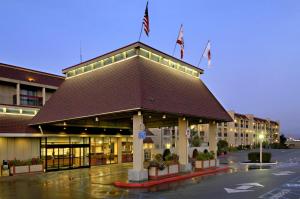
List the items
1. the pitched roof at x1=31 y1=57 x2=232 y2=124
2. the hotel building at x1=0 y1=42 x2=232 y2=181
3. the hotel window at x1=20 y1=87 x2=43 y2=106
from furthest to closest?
the hotel window at x1=20 y1=87 x2=43 y2=106
the hotel building at x1=0 y1=42 x2=232 y2=181
the pitched roof at x1=31 y1=57 x2=232 y2=124

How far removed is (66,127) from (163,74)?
40.5ft

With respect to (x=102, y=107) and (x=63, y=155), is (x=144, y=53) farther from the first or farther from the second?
(x=63, y=155)

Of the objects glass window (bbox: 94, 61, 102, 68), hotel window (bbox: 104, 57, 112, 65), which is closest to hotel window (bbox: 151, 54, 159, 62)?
hotel window (bbox: 104, 57, 112, 65)

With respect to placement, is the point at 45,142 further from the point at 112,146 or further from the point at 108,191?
the point at 108,191

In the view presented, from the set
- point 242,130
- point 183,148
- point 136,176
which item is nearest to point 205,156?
point 183,148

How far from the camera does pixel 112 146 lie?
41.3 meters

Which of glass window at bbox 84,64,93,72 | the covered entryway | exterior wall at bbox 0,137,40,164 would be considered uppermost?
glass window at bbox 84,64,93,72

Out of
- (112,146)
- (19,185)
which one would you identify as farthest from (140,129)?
(112,146)

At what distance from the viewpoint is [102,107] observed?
82.1 ft

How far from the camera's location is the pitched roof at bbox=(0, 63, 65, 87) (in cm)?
3712

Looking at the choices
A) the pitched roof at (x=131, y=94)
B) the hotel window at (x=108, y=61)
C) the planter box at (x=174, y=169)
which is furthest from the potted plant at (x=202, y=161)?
the hotel window at (x=108, y=61)

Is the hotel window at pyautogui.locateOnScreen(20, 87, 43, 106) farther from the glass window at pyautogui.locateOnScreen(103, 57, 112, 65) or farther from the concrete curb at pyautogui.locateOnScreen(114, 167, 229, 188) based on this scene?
the concrete curb at pyautogui.locateOnScreen(114, 167, 229, 188)

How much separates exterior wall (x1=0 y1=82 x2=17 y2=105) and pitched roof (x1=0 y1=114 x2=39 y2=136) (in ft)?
23.8

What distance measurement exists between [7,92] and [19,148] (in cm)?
977
